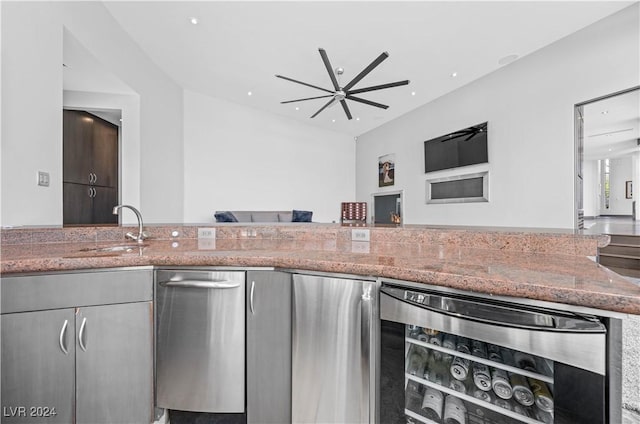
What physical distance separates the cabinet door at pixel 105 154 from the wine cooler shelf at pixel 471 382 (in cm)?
441

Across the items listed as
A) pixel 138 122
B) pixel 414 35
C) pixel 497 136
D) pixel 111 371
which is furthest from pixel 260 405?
pixel 497 136

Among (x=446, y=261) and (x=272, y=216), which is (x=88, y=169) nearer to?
(x=272, y=216)

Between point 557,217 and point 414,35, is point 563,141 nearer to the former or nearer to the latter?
point 557,217

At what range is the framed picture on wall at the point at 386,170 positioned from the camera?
565 centimetres

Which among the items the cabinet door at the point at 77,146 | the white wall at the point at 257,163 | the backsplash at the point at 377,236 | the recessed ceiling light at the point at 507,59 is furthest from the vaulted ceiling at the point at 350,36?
the backsplash at the point at 377,236

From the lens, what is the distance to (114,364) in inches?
40.3

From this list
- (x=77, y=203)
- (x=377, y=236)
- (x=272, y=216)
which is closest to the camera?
(x=377, y=236)

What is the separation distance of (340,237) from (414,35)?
268cm

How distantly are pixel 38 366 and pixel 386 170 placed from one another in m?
5.64

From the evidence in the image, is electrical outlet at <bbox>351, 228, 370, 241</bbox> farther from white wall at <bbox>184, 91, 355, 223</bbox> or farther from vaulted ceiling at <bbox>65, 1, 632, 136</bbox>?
white wall at <bbox>184, 91, 355, 223</bbox>

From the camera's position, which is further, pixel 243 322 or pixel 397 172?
pixel 397 172

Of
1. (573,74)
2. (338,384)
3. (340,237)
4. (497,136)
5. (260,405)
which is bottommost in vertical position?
(260,405)

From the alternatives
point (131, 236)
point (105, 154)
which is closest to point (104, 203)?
point (105, 154)

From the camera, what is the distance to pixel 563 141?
3.04 meters
